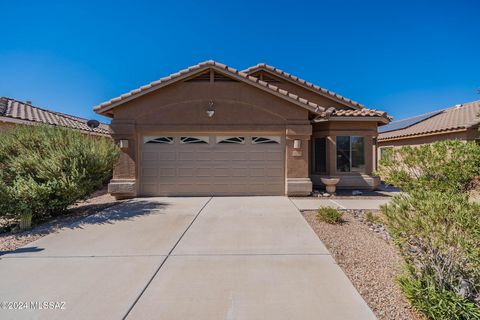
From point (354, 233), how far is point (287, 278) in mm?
2781

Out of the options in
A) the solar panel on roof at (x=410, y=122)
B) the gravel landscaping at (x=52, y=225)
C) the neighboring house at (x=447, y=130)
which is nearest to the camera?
the gravel landscaping at (x=52, y=225)

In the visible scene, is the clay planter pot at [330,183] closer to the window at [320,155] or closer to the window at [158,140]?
the window at [320,155]

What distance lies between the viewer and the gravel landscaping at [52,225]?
5105 millimetres

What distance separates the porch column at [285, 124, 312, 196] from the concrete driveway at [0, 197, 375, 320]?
11.7ft

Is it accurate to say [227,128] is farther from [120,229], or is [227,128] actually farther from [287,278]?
[287,278]

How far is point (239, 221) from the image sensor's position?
6.48m

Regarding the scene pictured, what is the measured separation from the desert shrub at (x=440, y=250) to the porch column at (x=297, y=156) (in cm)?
640

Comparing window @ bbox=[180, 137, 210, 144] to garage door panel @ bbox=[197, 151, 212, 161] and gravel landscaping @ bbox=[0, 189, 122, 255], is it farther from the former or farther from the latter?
gravel landscaping @ bbox=[0, 189, 122, 255]

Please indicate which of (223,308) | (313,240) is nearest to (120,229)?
(223,308)

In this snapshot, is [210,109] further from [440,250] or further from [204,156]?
[440,250]

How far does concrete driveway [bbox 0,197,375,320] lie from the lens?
9.69 ft

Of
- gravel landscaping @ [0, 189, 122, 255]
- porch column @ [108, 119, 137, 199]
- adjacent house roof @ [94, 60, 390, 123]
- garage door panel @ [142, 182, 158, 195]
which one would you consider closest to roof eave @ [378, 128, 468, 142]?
adjacent house roof @ [94, 60, 390, 123]

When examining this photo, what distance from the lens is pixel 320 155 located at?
36.9 ft

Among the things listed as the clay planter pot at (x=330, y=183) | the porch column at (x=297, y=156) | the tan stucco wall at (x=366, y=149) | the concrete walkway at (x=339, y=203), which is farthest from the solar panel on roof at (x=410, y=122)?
the porch column at (x=297, y=156)
